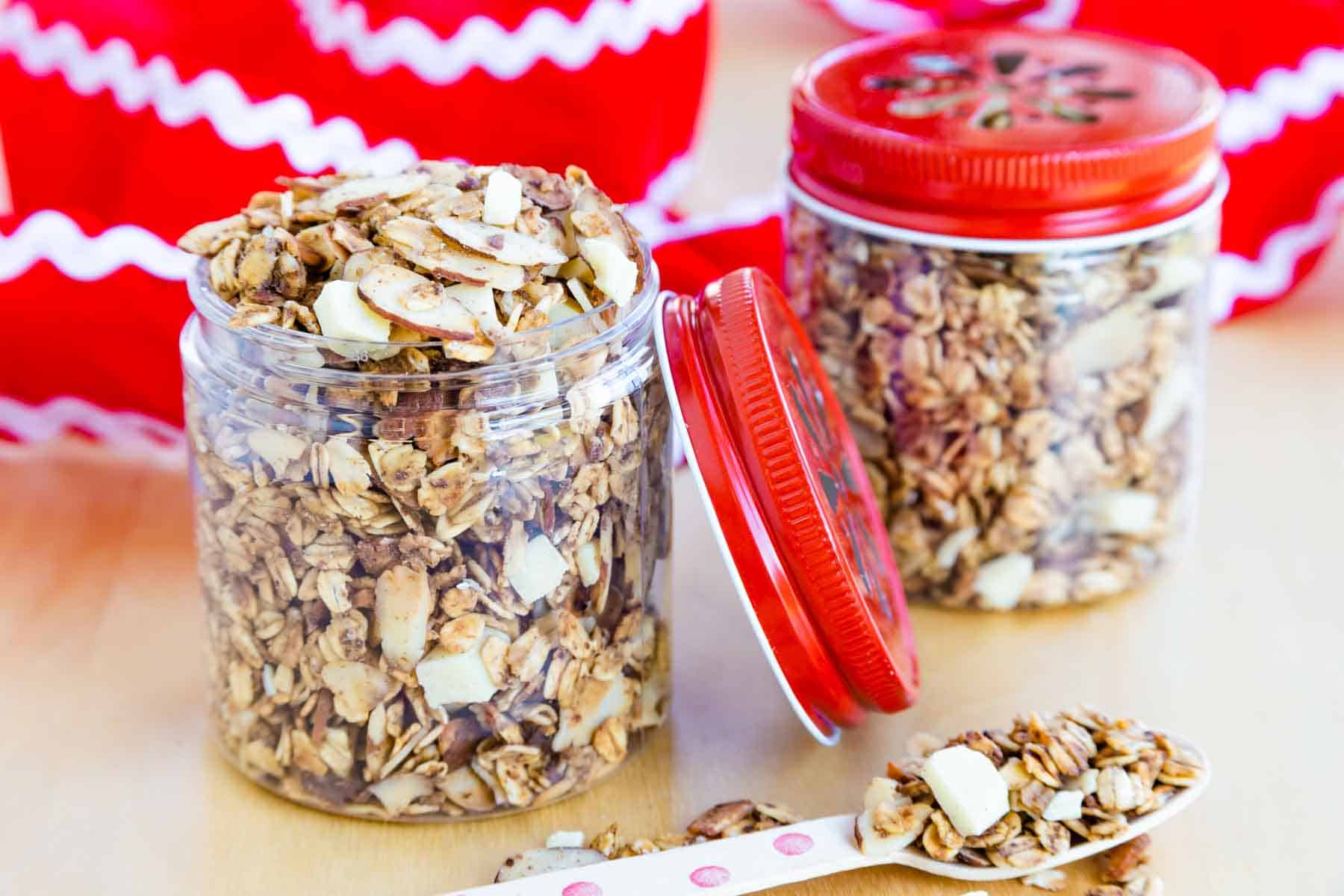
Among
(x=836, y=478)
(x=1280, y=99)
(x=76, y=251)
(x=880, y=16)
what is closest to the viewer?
(x=836, y=478)

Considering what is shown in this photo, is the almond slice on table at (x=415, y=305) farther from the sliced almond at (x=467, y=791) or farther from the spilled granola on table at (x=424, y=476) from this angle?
the sliced almond at (x=467, y=791)

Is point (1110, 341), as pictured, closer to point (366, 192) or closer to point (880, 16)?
point (366, 192)

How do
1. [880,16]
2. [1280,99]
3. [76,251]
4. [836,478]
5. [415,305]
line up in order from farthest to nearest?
[880,16], [1280,99], [76,251], [836,478], [415,305]

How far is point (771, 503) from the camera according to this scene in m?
0.72

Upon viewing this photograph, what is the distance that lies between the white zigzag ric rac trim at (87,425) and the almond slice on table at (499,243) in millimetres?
380

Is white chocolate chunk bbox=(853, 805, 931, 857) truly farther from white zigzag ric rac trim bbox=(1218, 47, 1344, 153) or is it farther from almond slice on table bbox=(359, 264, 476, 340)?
white zigzag ric rac trim bbox=(1218, 47, 1344, 153)

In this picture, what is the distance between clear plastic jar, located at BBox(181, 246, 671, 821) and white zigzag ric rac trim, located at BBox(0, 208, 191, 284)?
0.64 feet

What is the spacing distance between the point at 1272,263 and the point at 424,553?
0.74m

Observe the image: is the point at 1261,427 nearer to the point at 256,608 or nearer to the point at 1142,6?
the point at 1142,6

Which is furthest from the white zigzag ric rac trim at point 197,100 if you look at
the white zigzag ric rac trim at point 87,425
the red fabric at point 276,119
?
the white zigzag ric rac trim at point 87,425

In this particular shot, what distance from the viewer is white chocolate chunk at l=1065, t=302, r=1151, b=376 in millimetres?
852

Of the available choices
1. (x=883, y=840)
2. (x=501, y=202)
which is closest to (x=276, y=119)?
(x=501, y=202)

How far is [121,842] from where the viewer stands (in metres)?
0.74

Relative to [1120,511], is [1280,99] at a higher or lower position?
higher
